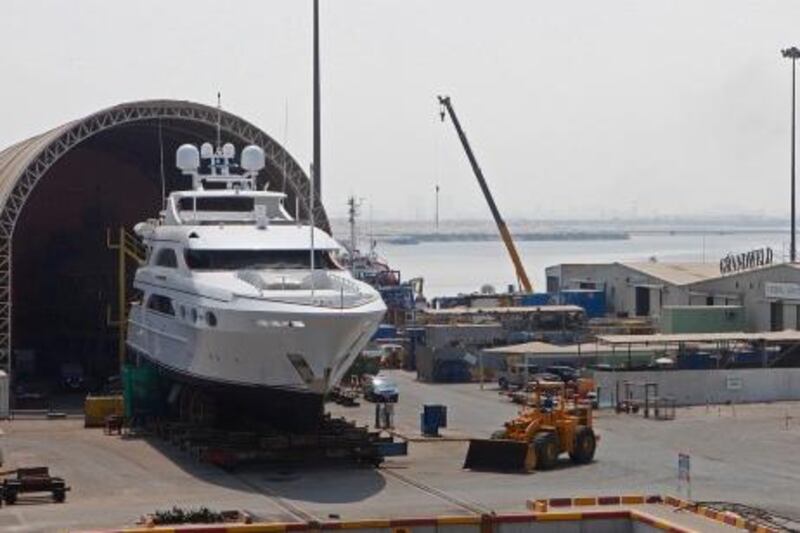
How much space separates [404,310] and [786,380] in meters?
28.3

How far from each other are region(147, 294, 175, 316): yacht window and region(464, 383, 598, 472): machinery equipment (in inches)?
391

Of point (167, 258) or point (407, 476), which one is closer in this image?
point (407, 476)

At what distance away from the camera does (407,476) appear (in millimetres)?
33844

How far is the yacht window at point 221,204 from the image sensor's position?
4569 centimetres

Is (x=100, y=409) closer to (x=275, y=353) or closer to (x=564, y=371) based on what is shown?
(x=275, y=353)

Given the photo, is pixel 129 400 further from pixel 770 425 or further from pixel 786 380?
pixel 786 380

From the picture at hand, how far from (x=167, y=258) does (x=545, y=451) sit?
12691mm

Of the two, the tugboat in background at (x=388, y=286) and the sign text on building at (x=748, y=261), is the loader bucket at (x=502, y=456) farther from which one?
the sign text on building at (x=748, y=261)

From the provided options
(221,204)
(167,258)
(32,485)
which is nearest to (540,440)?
(32,485)

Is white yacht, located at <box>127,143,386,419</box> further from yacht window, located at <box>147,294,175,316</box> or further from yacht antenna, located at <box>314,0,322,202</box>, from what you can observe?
yacht antenna, located at <box>314,0,322,202</box>

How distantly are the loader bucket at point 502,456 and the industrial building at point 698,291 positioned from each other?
26.2 meters

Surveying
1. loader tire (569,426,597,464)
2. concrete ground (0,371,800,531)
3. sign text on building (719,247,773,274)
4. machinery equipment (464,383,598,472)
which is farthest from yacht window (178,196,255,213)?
sign text on building (719,247,773,274)

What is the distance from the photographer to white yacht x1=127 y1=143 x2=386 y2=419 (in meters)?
35.0

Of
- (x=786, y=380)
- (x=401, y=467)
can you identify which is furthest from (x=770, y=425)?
(x=401, y=467)
